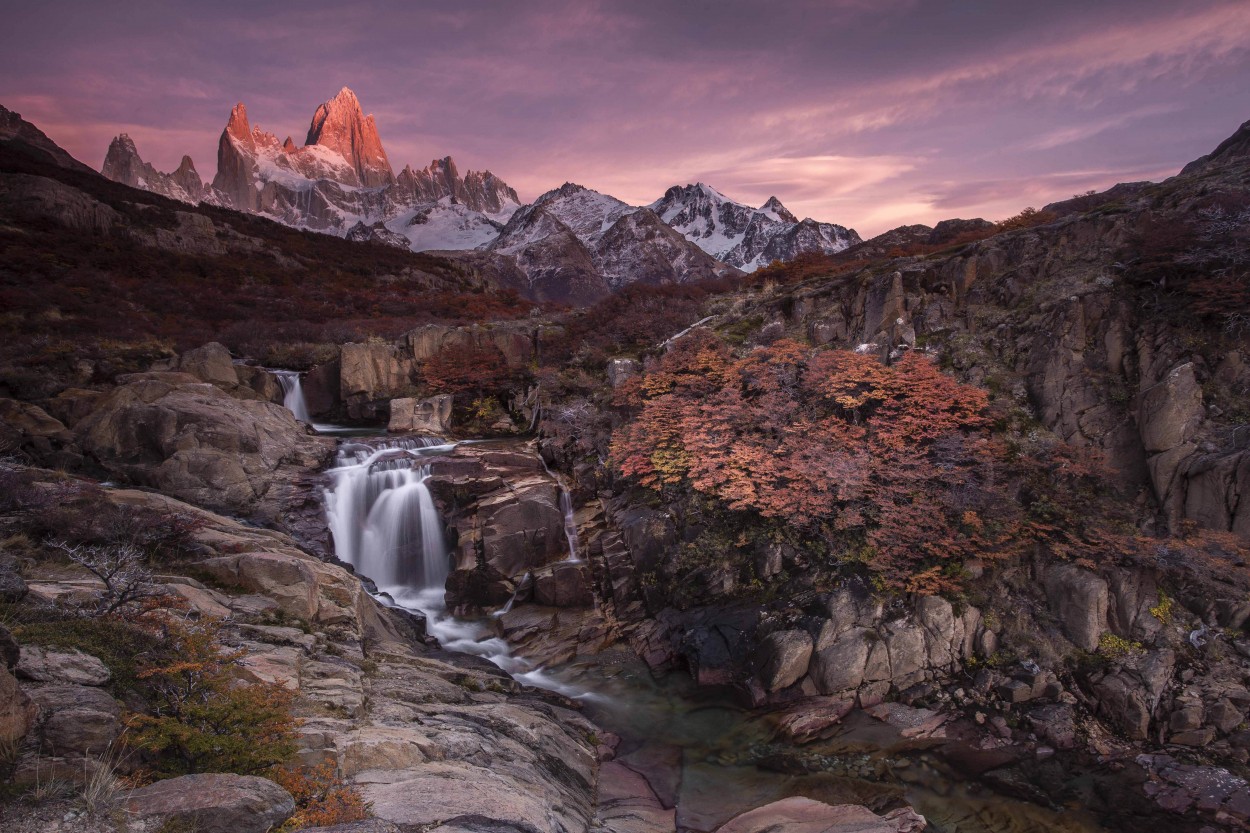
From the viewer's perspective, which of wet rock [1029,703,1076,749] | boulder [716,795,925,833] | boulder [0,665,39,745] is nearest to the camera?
boulder [0,665,39,745]

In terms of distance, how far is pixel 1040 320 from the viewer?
51.6 ft

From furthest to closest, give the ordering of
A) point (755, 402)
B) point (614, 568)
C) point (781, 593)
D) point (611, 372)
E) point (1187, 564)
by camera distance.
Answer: point (611, 372) < point (755, 402) < point (614, 568) < point (781, 593) < point (1187, 564)

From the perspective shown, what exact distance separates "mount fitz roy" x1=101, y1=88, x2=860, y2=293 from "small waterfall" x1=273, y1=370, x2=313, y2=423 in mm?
59886

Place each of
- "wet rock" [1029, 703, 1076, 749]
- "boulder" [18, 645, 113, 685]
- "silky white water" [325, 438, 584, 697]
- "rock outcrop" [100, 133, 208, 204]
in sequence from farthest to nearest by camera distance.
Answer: "rock outcrop" [100, 133, 208, 204], "silky white water" [325, 438, 584, 697], "wet rock" [1029, 703, 1076, 749], "boulder" [18, 645, 113, 685]

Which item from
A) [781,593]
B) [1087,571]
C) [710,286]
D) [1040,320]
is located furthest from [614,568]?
[710,286]

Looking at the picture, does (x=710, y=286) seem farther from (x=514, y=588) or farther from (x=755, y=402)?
(x=514, y=588)

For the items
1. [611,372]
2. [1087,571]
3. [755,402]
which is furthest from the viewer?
[611,372]

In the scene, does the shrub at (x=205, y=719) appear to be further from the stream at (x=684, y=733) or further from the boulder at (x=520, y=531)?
the boulder at (x=520, y=531)

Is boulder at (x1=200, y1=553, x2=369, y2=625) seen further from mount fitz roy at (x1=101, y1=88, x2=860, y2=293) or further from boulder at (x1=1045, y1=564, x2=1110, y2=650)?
mount fitz roy at (x1=101, y1=88, x2=860, y2=293)

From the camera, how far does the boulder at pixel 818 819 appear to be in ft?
25.9

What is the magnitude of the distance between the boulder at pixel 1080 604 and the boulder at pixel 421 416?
20.1 metres

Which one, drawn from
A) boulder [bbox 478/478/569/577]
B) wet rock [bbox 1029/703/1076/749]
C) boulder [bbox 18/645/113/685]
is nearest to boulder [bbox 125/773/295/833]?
boulder [bbox 18/645/113/685]

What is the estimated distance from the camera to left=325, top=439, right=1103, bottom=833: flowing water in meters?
8.79

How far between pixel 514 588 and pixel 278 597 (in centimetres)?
680
